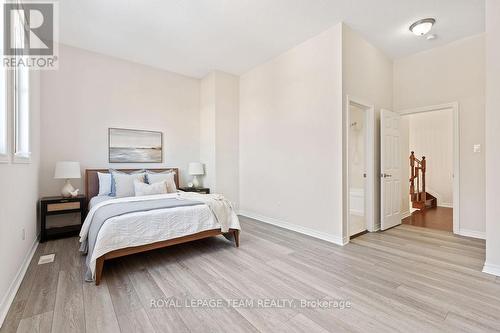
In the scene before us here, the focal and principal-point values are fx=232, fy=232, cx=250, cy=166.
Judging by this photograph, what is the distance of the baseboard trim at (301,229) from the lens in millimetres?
3244

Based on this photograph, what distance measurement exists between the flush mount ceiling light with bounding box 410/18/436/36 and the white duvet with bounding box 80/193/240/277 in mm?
3747

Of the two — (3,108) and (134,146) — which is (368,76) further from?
(3,108)

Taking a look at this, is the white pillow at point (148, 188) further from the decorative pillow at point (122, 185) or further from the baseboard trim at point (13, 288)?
the baseboard trim at point (13, 288)

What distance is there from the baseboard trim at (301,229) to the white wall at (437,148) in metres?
4.12

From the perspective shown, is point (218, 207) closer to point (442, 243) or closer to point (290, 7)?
point (290, 7)

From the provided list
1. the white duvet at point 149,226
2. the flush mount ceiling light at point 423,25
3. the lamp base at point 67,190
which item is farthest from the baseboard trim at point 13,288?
the flush mount ceiling light at point 423,25

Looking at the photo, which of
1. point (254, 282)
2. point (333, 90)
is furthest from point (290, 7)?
point (254, 282)

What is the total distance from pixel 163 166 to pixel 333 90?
3.55 meters

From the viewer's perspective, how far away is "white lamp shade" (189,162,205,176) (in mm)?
4844

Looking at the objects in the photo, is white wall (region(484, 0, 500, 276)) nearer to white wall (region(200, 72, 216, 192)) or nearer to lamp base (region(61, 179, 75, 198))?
white wall (region(200, 72, 216, 192))

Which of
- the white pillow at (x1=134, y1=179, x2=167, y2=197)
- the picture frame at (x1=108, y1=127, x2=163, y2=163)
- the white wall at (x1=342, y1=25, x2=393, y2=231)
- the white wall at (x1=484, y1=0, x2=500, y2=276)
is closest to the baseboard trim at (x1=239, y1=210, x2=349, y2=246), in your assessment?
the white wall at (x1=342, y1=25, x2=393, y2=231)

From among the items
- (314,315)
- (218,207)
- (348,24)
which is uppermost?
(348,24)

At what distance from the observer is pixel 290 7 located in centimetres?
289

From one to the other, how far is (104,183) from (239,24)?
10.6 ft
